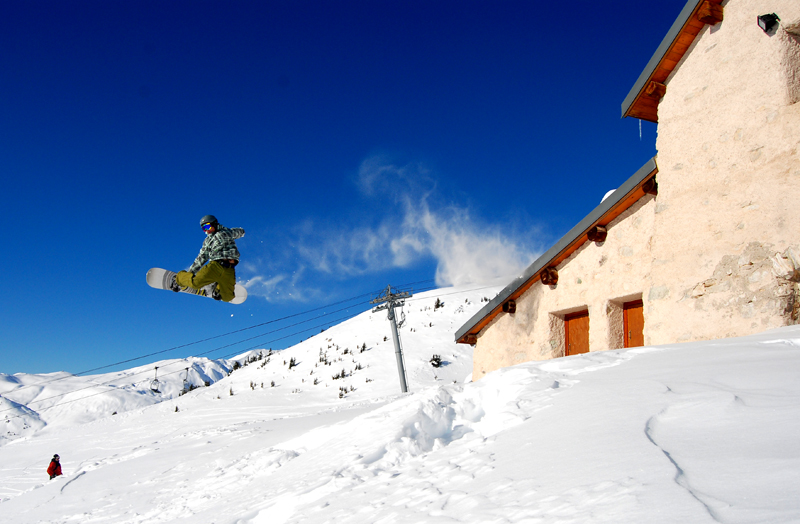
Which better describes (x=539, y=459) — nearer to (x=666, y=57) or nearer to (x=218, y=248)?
(x=218, y=248)

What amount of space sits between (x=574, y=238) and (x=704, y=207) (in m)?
2.35

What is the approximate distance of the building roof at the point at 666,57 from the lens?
706 centimetres

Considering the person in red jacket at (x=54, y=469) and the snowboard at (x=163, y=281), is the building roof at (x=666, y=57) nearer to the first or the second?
the snowboard at (x=163, y=281)

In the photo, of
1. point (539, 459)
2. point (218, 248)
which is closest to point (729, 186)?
point (539, 459)

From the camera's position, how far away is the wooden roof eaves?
7.15 m

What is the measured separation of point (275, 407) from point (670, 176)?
17270 millimetres

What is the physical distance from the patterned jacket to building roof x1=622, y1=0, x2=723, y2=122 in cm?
705

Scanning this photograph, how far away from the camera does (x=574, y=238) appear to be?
351 inches

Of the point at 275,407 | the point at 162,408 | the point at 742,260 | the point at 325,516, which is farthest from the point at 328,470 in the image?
the point at 162,408

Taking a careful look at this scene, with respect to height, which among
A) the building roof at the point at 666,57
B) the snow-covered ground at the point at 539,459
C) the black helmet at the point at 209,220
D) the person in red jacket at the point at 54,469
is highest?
the building roof at the point at 666,57

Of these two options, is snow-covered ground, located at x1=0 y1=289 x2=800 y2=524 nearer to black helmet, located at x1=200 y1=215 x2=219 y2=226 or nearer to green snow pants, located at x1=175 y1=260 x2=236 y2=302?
green snow pants, located at x1=175 y1=260 x2=236 y2=302

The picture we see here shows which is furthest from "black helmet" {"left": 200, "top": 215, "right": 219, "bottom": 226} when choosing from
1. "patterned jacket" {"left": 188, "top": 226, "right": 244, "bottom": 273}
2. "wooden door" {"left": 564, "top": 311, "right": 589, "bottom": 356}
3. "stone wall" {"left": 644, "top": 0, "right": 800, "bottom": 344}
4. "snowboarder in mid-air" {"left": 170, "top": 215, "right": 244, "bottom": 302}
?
"wooden door" {"left": 564, "top": 311, "right": 589, "bottom": 356}

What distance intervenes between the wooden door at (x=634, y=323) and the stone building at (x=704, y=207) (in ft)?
0.08

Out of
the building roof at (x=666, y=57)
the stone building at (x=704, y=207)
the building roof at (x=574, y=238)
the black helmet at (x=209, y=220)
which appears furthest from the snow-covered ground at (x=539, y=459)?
the building roof at (x=666, y=57)
